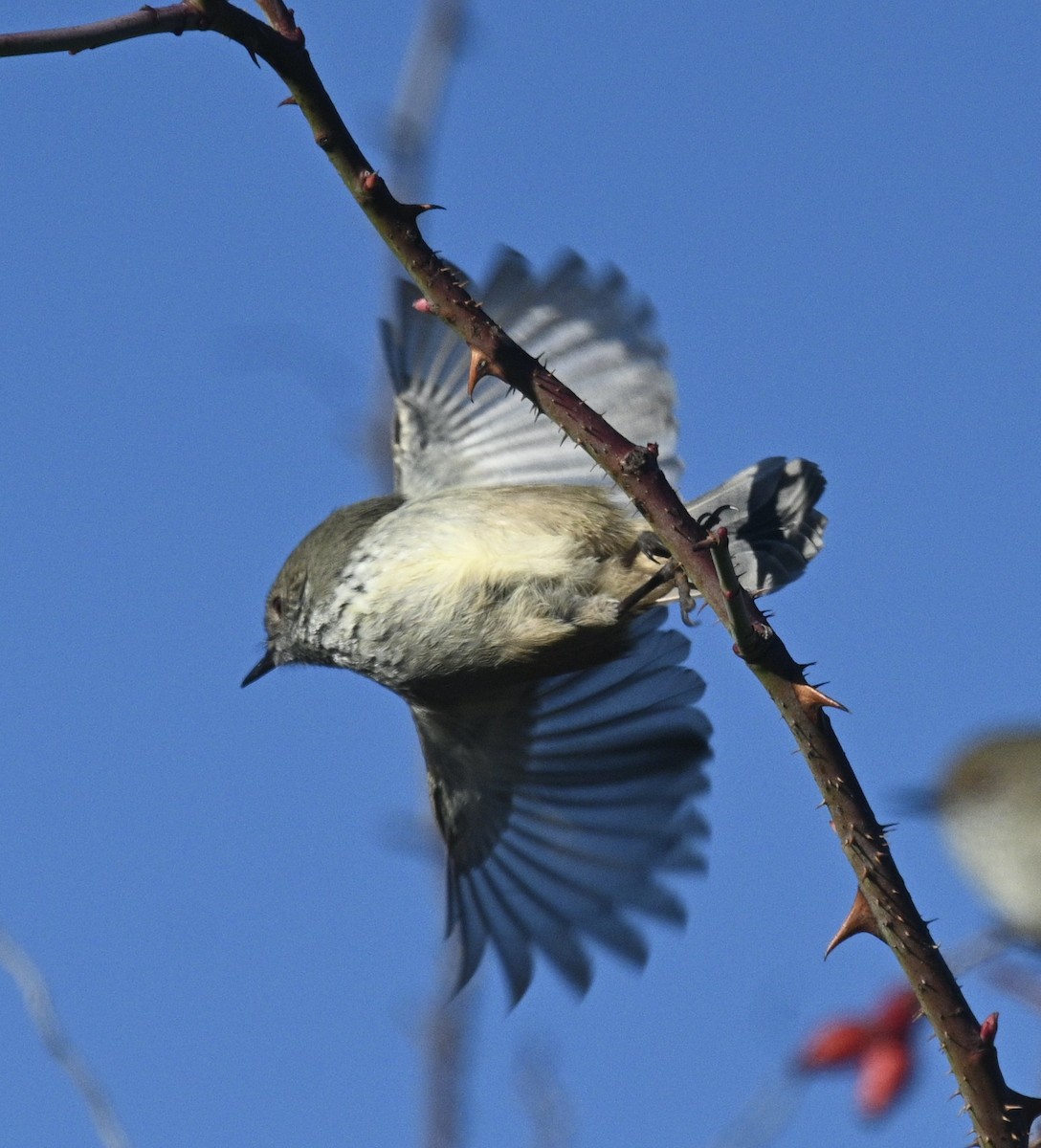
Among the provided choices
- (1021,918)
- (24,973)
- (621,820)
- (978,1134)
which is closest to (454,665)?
(621,820)

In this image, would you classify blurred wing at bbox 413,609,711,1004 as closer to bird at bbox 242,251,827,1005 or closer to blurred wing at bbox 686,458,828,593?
bird at bbox 242,251,827,1005

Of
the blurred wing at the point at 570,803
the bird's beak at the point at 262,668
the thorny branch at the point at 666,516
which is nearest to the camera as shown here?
the thorny branch at the point at 666,516

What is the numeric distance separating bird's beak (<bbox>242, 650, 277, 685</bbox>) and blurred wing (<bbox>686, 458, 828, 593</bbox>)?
1370 mm

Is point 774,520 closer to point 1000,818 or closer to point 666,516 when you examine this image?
point 666,516

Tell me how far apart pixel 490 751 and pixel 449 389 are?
108 centimetres

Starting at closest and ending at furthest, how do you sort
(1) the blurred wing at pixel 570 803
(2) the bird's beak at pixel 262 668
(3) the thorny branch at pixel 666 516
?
1. (3) the thorny branch at pixel 666 516
2. (1) the blurred wing at pixel 570 803
3. (2) the bird's beak at pixel 262 668

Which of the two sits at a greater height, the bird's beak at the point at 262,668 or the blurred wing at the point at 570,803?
the bird's beak at the point at 262,668

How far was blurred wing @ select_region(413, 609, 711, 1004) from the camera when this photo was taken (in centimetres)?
367

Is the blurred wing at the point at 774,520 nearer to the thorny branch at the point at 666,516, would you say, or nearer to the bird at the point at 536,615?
the bird at the point at 536,615

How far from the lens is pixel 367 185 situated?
167 centimetres

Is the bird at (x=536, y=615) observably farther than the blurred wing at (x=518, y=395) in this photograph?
No

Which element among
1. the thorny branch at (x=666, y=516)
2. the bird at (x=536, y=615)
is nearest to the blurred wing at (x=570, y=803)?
the bird at (x=536, y=615)

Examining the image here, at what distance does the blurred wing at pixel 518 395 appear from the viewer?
4191 millimetres

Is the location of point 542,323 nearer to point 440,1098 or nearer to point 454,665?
point 454,665
